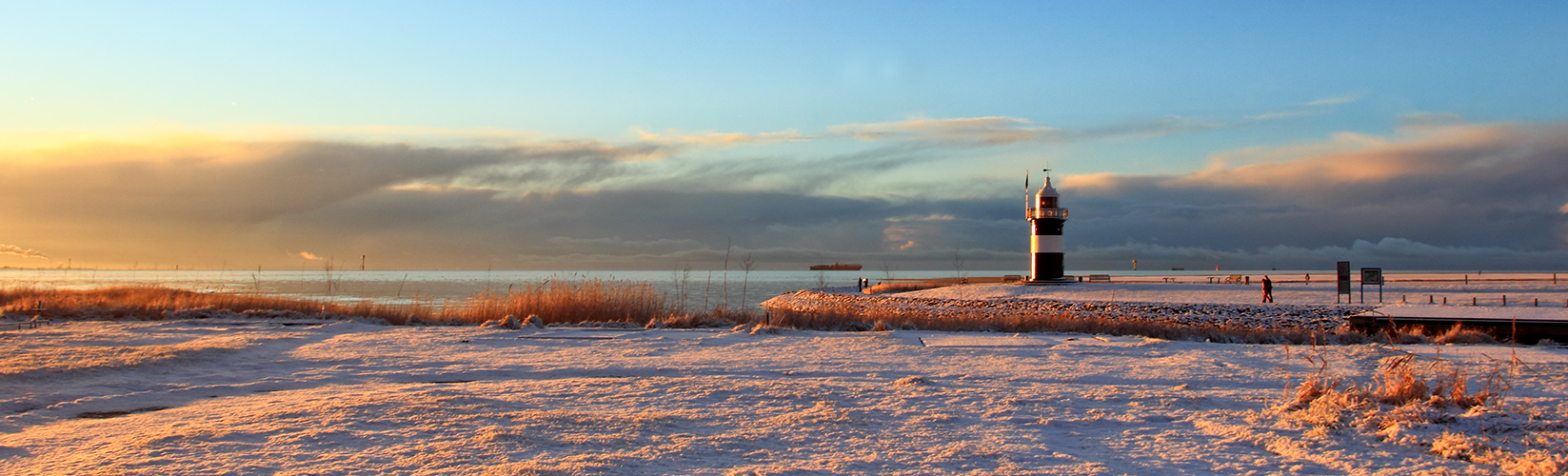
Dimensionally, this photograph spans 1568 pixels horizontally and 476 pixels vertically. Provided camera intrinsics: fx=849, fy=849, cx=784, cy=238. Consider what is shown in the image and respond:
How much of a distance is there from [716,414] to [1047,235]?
1854 inches

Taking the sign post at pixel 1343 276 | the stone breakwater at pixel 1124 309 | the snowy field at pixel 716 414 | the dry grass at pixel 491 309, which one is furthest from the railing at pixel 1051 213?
the snowy field at pixel 716 414

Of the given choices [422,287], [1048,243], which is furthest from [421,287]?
[1048,243]

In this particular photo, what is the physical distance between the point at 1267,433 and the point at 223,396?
6575 mm

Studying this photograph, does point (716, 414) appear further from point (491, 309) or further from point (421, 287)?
point (421, 287)

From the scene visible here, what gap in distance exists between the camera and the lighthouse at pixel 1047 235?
4856 cm

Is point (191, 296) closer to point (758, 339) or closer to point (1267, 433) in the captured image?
point (758, 339)

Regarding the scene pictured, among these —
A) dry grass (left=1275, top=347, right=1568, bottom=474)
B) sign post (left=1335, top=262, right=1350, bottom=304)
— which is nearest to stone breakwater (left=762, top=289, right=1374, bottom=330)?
sign post (left=1335, top=262, right=1350, bottom=304)

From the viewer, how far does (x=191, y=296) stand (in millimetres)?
19094

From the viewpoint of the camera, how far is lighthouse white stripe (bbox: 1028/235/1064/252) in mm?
49469

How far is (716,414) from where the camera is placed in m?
5.09

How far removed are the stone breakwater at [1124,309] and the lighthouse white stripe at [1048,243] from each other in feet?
38.7

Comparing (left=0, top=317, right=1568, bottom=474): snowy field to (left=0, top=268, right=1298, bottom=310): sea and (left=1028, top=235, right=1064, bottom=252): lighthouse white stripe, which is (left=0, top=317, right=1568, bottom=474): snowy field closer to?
(left=0, top=268, right=1298, bottom=310): sea

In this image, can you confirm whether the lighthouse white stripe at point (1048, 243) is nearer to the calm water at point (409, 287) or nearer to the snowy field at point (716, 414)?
the calm water at point (409, 287)

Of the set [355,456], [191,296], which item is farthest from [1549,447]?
[191,296]
